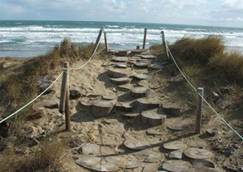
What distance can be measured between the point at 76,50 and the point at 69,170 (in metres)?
5.84

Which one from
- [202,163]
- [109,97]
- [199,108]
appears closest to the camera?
[202,163]

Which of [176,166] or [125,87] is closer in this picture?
[176,166]

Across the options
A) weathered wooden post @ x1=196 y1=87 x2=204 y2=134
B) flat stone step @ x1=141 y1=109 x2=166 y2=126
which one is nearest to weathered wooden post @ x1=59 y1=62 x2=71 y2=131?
flat stone step @ x1=141 y1=109 x2=166 y2=126

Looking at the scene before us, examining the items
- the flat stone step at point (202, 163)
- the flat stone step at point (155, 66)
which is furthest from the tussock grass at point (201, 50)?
the flat stone step at point (202, 163)

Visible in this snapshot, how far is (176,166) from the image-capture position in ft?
17.6

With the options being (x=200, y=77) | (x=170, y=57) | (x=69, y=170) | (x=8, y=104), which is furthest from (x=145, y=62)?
(x=69, y=170)

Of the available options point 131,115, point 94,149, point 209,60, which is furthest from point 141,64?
point 94,149

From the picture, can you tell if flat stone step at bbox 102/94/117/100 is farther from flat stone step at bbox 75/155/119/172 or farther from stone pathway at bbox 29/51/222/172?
flat stone step at bbox 75/155/119/172

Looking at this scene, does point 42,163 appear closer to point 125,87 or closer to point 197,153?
point 197,153

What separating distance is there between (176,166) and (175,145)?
0.80 metres

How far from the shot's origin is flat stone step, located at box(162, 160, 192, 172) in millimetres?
5262

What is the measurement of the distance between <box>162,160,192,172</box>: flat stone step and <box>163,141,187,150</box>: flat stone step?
48 centimetres

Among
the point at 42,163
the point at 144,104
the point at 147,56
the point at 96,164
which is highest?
the point at 147,56

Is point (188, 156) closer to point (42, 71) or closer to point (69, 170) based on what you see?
point (69, 170)
